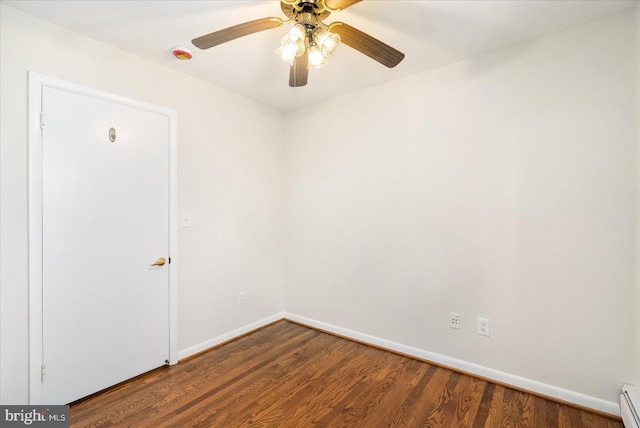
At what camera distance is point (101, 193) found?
7.02ft

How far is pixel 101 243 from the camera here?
215cm

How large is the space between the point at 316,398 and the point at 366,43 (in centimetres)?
226

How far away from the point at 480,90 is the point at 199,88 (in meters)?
2.37

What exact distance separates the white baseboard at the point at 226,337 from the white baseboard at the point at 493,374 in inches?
25.0

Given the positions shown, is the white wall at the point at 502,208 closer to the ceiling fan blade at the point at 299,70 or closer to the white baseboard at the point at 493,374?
the white baseboard at the point at 493,374

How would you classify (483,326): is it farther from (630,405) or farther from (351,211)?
(351,211)

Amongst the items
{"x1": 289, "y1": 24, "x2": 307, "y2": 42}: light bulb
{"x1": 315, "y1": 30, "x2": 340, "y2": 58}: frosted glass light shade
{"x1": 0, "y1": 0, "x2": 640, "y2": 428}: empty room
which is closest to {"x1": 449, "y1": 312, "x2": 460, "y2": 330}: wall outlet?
{"x1": 0, "y1": 0, "x2": 640, "y2": 428}: empty room

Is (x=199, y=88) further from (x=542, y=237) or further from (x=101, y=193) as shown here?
(x=542, y=237)

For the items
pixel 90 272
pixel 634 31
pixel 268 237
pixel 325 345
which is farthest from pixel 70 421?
pixel 634 31

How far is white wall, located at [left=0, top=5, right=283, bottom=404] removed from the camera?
180cm

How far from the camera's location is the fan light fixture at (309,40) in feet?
4.99

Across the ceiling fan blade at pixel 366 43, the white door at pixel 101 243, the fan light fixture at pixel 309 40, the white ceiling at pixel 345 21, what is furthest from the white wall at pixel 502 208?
the white door at pixel 101 243
